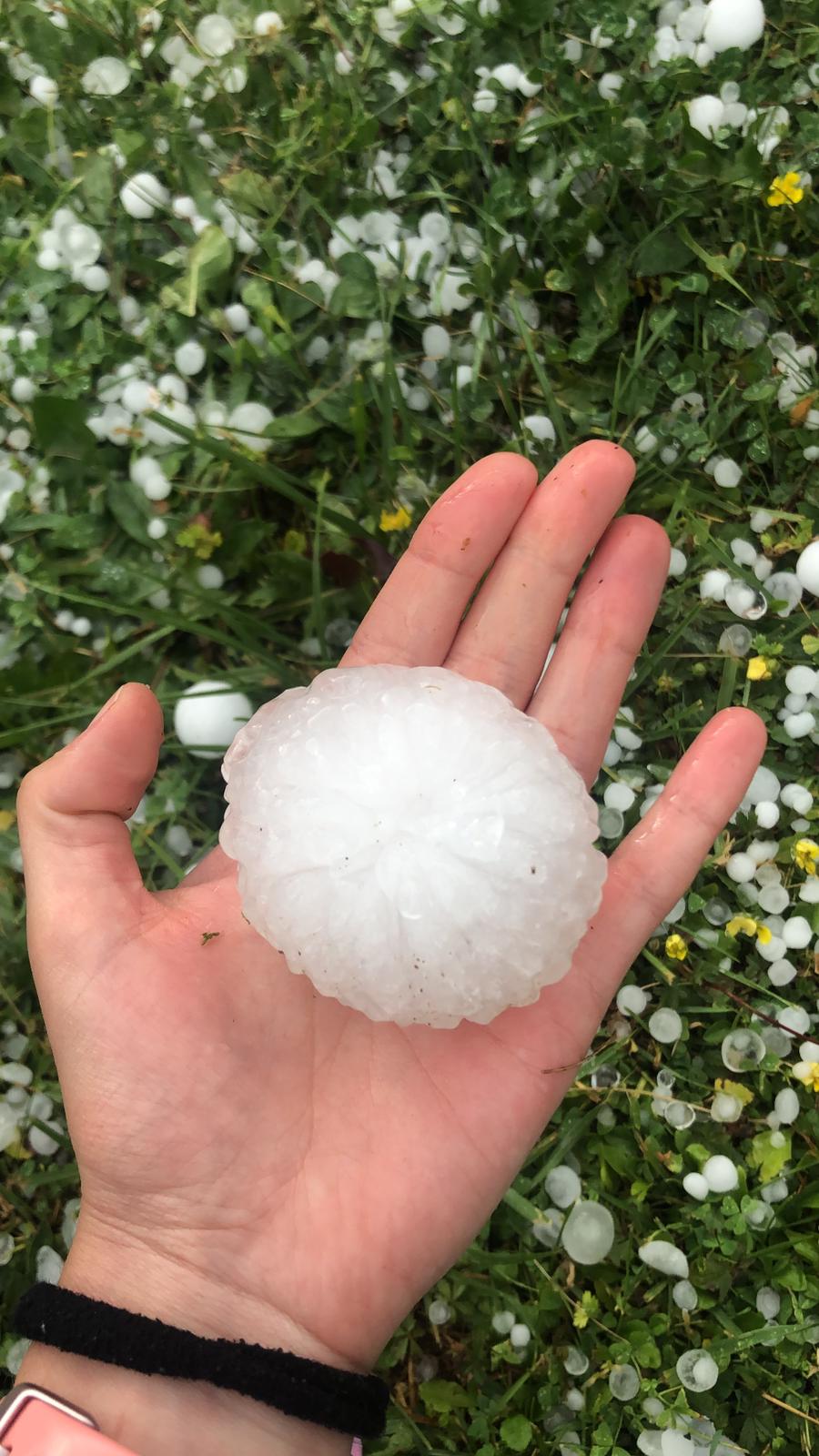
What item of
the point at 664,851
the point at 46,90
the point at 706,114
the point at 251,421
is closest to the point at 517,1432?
the point at 664,851

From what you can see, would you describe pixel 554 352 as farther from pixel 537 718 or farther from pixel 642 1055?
pixel 642 1055

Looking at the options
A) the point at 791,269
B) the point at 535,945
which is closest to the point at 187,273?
the point at 791,269

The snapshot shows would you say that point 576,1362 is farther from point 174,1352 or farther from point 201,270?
point 201,270

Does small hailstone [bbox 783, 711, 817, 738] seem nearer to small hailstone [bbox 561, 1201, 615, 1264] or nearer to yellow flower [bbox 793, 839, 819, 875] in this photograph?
yellow flower [bbox 793, 839, 819, 875]

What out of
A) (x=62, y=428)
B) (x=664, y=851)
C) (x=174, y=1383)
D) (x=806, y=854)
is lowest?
(x=806, y=854)

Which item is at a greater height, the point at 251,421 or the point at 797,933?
the point at 251,421

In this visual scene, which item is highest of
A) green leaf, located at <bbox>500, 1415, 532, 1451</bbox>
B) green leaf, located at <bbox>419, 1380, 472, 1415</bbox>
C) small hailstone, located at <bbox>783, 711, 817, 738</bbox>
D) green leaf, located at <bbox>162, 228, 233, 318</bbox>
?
green leaf, located at <bbox>162, 228, 233, 318</bbox>

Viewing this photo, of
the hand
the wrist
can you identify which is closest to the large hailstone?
the hand

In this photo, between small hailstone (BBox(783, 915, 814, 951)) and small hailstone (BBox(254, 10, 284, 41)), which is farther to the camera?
small hailstone (BBox(254, 10, 284, 41))
